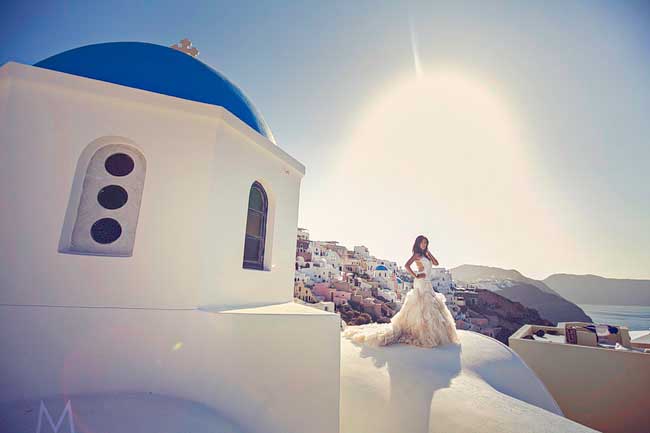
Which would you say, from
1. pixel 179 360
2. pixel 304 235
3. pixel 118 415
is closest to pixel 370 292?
pixel 304 235

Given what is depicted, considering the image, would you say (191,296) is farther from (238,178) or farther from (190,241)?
(238,178)

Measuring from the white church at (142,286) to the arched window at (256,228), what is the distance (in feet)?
1.05

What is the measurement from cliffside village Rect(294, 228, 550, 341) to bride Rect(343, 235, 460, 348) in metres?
15.2

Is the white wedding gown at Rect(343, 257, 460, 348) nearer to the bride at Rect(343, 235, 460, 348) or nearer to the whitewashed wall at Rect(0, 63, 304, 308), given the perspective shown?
the bride at Rect(343, 235, 460, 348)

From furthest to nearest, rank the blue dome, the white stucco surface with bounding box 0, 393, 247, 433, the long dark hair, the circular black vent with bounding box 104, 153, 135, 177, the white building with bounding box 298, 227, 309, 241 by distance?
the white building with bounding box 298, 227, 309, 241 < the long dark hair < the blue dome < the circular black vent with bounding box 104, 153, 135, 177 < the white stucco surface with bounding box 0, 393, 247, 433

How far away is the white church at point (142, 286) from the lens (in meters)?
2.34

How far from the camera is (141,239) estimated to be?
107 inches

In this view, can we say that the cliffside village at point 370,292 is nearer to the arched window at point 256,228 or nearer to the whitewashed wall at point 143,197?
the arched window at point 256,228

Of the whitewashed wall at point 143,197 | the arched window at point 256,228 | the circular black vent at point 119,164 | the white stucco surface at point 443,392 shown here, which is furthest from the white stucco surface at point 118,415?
the circular black vent at point 119,164

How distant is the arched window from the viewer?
3717 millimetres

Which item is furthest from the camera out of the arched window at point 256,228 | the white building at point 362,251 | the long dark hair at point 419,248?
the white building at point 362,251

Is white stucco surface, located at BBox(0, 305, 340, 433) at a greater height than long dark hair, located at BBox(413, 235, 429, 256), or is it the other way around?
long dark hair, located at BBox(413, 235, 429, 256)

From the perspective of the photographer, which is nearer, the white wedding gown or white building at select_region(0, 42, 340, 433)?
white building at select_region(0, 42, 340, 433)

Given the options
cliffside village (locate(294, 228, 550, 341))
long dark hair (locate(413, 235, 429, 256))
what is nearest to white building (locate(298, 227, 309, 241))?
cliffside village (locate(294, 228, 550, 341))
